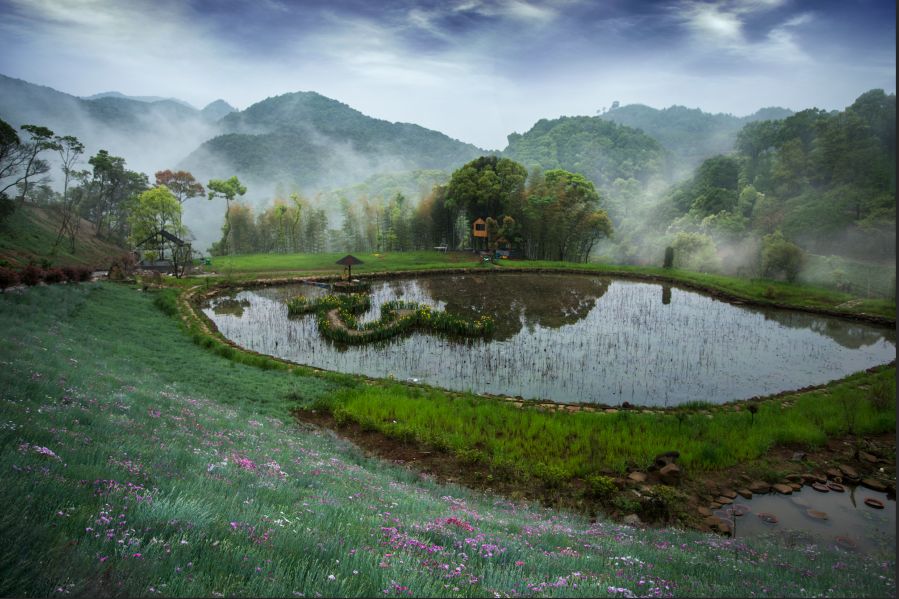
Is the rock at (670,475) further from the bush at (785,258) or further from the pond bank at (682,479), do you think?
the bush at (785,258)

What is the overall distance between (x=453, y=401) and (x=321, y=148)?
156488 millimetres

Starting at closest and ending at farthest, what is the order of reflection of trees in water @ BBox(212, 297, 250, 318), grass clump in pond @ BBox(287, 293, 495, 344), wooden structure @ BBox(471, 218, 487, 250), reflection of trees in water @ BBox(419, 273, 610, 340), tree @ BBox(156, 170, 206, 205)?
grass clump in pond @ BBox(287, 293, 495, 344), reflection of trees in water @ BBox(419, 273, 610, 340), reflection of trees in water @ BBox(212, 297, 250, 318), wooden structure @ BBox(471, 218, 487, 250), tree @ BBox(156, 170, 206, 205)

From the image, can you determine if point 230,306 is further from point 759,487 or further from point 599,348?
point 759,487

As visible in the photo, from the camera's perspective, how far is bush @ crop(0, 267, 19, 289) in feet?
44.5

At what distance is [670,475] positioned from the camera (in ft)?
26.0

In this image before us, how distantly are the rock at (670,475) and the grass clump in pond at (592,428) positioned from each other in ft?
1.52

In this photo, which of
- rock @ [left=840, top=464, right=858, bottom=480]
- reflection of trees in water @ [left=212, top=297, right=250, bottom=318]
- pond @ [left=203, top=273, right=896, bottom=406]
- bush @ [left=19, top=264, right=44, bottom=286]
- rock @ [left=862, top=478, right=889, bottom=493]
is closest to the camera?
rock @ [left=862, top=478, right=889, bottom=493]

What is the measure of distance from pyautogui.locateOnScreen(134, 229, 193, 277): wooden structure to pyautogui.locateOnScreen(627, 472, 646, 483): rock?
3206cm

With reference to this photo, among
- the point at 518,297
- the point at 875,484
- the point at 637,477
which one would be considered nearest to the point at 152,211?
the point at 518,297

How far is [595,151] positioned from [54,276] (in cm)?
10363

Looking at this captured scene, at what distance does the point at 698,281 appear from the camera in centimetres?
3222

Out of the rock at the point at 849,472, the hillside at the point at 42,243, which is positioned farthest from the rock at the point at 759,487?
the hillside at the point at 42,243

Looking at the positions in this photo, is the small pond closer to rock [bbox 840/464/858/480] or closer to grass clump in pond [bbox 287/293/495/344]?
rock [bbox 840/464/858/480]

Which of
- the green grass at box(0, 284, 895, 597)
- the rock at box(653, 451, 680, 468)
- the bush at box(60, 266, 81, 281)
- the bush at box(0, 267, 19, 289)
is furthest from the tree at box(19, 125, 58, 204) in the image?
the rock at box(653, 451, 680, 468)
